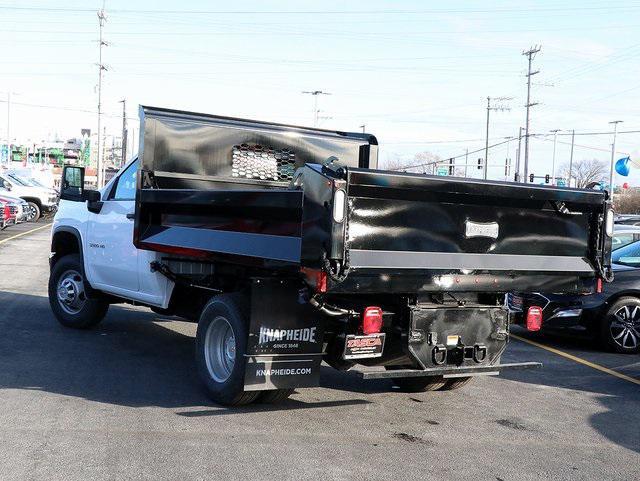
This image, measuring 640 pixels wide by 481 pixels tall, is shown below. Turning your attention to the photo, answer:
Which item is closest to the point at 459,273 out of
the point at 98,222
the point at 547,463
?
the point at 547,463

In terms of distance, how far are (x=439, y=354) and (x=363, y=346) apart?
0.64 m

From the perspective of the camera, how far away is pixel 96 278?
30.2 feet

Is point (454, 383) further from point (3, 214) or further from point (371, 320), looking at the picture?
point (3, 214)

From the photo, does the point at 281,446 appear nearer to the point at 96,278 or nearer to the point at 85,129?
the point at 96,278

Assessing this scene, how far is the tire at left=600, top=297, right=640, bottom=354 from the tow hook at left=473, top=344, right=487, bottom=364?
4.15 metres

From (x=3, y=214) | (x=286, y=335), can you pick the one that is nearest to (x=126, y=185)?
(x=286, y=335)

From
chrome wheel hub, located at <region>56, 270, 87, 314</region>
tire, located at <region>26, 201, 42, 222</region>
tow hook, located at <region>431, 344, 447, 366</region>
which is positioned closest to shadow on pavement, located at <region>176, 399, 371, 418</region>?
tow hook, located at <region>431, 344, 447, 366</region>

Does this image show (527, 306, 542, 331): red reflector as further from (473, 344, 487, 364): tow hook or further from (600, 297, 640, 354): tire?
(600, 297, 640, 354): tire

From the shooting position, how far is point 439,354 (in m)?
6.30

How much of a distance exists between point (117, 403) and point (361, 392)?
7.34 ft

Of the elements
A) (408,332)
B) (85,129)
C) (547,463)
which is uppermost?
(85,129)

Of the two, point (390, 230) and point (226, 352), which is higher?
point (390, 230)

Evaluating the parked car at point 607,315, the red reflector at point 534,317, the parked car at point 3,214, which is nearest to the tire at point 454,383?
the red reflector at point 534,317

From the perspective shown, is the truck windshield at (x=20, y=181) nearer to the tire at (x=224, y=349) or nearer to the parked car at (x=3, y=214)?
the parked car at (x=3, y=214)
